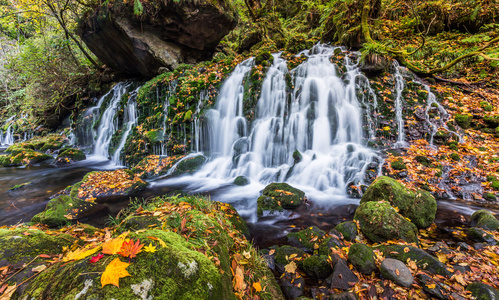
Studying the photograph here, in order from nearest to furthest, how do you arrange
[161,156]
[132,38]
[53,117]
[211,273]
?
[211,273] < [161,156] < [132,38] < [53,117]

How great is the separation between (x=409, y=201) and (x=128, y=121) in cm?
1395

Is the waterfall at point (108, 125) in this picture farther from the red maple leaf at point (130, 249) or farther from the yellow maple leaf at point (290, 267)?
the red maple leaf at point (130, 249)

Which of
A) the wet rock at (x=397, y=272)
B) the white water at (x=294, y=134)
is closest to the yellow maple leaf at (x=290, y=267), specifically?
Result: the wet rock at (x=397, y=272)

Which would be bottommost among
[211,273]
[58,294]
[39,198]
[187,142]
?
[39,198]

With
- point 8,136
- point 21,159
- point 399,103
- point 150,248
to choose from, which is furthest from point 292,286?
point 8,136

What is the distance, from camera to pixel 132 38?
38.1 feet

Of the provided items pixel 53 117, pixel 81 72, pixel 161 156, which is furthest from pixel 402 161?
pixel 53 117

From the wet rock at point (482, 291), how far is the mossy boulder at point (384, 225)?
46.3 inches

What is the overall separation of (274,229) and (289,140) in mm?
4644

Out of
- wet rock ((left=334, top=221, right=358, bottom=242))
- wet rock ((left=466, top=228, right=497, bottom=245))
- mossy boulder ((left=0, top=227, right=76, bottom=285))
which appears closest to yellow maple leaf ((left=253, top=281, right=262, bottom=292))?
mossy boulder ((left=0, top=227, right=76, bottom=285))

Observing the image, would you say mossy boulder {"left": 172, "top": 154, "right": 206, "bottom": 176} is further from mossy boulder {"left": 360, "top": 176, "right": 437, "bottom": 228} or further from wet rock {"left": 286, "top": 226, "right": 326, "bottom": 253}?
mossy boulder {"left": 360, "top": 176, "right": 437, "bottom": 228}

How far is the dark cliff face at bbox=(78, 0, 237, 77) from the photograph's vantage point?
1102cm

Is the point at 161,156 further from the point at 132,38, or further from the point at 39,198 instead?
the point at 132,38

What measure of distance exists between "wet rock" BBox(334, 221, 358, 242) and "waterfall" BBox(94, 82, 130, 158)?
1364 centimetres
